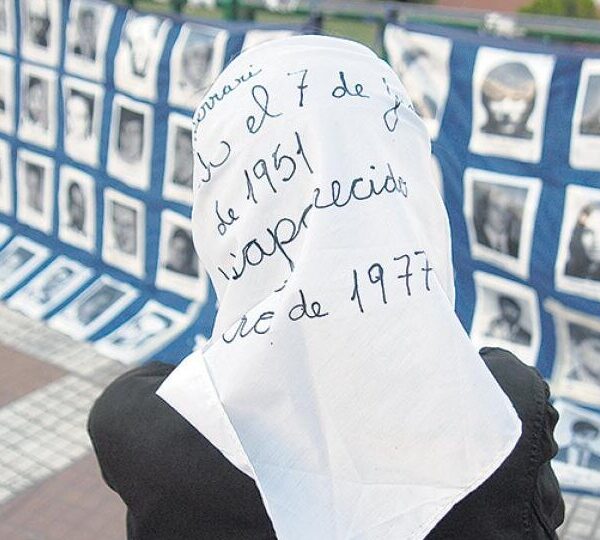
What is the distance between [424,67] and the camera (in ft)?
11.9

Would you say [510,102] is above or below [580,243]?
above

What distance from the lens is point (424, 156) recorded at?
1121mm

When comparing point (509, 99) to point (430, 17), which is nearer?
point (509, 99)

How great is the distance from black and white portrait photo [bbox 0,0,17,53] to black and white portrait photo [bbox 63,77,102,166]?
0.58 meters

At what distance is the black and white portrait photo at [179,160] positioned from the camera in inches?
173

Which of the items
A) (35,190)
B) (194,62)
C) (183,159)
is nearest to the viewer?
(194,62)

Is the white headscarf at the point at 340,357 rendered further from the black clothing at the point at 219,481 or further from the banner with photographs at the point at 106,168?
the banner with photographs at the point at 106,168

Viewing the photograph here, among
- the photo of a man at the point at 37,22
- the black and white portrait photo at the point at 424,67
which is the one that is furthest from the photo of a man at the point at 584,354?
the photo of a man at the point at 37,22

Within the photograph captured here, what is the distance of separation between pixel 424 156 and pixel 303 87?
0.17 metres

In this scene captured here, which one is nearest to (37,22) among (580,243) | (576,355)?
(580,243)

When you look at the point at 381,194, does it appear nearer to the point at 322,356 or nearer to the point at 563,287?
the point at 322,356

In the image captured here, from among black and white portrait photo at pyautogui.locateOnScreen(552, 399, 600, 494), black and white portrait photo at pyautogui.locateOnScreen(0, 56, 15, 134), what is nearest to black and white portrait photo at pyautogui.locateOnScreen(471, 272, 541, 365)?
black and white portrait photo at pyautogui.locateOnScreen(552, 399, 600, 494)

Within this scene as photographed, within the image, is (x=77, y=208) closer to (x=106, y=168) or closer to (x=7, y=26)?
(x=106, y=168)

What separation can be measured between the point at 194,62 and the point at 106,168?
867mm
